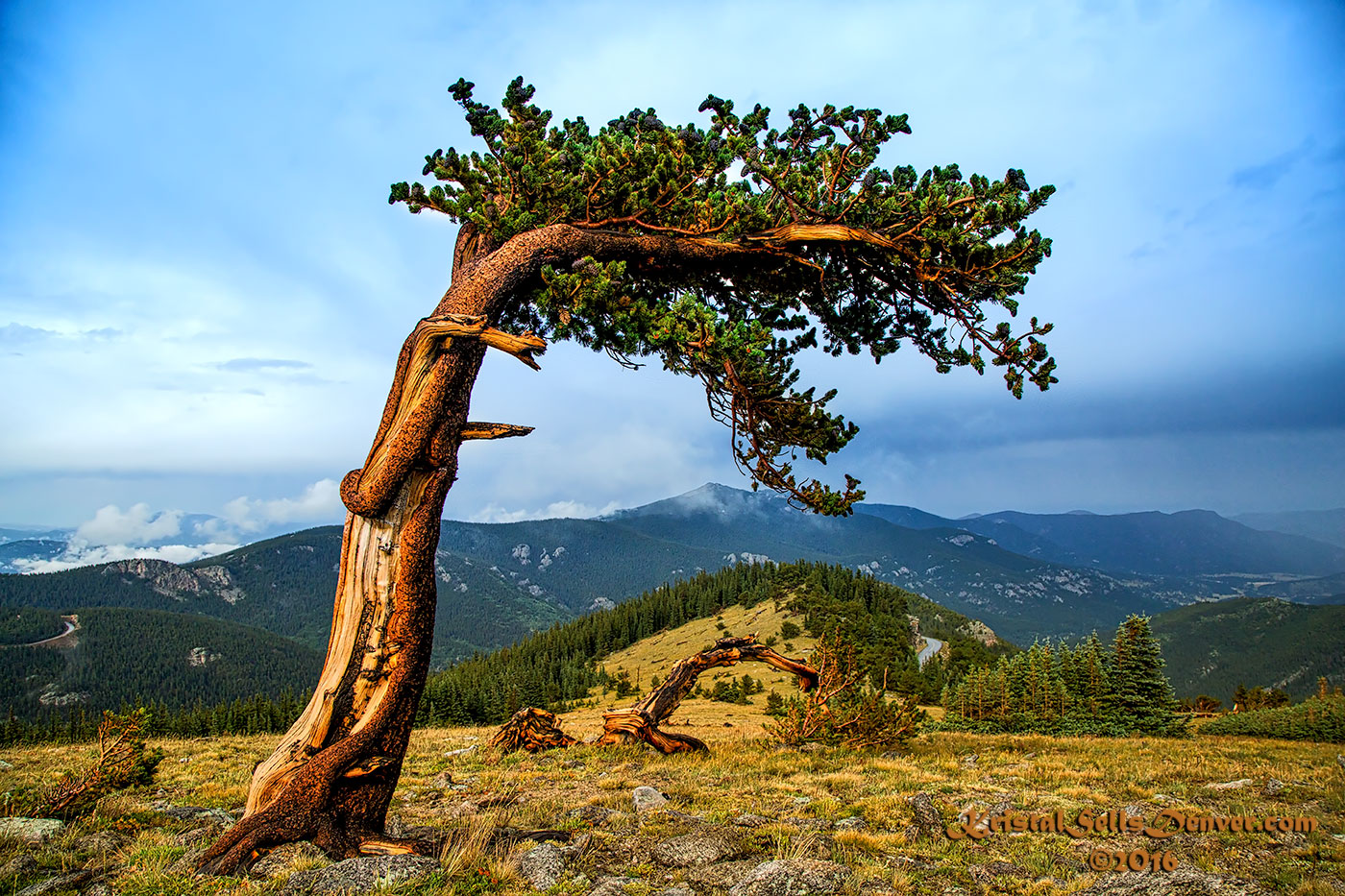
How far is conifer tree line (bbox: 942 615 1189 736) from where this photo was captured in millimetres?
24469

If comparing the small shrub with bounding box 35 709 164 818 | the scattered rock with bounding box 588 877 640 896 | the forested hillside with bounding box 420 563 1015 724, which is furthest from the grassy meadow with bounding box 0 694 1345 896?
the forested hillside with bounding box 420 563 1015 724

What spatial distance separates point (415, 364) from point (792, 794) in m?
8.14

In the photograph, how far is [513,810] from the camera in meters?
8.52

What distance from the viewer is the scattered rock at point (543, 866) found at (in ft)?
18.2

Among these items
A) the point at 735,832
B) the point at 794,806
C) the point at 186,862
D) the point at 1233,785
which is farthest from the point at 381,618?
the point at 1233,785

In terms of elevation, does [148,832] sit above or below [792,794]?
above

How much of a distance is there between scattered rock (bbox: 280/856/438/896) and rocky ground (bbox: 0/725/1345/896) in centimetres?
2

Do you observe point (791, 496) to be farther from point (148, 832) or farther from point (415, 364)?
point (148, 832)

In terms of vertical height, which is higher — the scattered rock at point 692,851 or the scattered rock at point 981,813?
the scattered rock at point 692,851

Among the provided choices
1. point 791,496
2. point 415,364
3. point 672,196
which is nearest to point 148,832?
point 415,364

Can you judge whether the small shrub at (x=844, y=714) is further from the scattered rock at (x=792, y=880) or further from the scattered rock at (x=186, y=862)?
the scattered rock at (x=186, y=862)

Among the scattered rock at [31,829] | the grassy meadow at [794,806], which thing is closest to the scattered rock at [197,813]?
the grassy meadow at [794,806]

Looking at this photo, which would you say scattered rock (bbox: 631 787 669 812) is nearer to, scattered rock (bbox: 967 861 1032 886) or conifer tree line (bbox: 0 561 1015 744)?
scattered rock (bbox: 967 861 1032 886)

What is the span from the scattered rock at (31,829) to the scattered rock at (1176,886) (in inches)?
387
